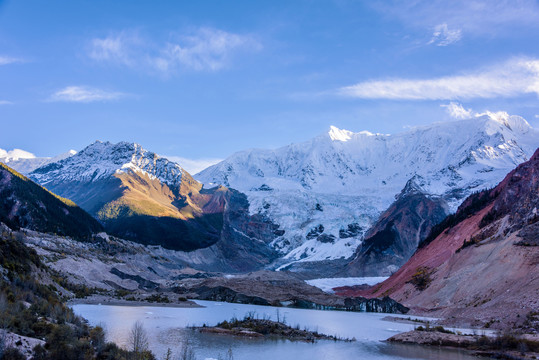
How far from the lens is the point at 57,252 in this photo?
95875mm

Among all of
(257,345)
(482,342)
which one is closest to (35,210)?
(257,345)

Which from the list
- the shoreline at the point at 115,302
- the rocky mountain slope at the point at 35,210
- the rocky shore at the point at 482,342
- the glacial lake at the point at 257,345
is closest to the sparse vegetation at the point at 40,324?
the glacial lake at the point at 257,345

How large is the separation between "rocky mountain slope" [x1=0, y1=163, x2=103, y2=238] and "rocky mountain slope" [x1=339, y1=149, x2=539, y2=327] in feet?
281

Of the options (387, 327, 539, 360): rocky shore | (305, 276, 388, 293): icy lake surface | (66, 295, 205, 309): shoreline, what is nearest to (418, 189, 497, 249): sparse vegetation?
(305, 276, 388, 293): icy lake surface

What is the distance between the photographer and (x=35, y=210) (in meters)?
131

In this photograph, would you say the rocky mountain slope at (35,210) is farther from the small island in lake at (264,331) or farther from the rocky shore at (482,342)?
the rocky shore at (482,342)

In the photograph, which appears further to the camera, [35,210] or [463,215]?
[35,210]

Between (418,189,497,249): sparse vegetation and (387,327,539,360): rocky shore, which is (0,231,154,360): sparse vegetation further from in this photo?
(418,189,497,249): sparse vegetation

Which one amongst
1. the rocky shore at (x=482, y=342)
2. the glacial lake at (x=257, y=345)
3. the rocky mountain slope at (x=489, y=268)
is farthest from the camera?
the rocky mountain slope at (x=489, y=268)

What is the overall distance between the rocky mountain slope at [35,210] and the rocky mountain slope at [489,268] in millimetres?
85626

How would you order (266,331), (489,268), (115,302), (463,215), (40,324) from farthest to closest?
(463,215) < (115,302) < (489,268) < (266,331) < (40,324)

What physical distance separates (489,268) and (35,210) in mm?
110237

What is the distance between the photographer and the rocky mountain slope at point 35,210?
4921 inches

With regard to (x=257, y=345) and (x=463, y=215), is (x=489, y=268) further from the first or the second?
(x=463, y=215)
